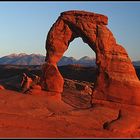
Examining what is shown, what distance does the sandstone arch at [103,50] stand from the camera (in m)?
19.3

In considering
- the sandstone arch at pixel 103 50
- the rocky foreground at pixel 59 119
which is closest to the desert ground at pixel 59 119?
the rocky foreground at pixel 59 119

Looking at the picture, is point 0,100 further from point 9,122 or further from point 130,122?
point 130,122

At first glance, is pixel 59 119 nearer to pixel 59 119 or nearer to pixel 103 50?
pixel 59 119

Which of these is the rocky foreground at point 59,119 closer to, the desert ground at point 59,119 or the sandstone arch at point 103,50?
the desert ground at point 59,119

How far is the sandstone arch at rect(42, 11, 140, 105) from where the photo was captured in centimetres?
1930

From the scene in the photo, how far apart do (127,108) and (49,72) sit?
5615mm

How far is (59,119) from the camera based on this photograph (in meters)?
16.2

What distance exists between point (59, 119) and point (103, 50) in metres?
5.49

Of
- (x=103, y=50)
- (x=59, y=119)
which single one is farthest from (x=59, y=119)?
(x=103, y=50)

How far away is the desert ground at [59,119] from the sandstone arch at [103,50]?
604 millimetres

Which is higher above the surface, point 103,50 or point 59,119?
point 103,50

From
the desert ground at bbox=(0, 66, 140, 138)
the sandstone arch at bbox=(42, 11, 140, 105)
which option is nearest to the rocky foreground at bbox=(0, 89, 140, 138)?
the desert ground at bbox=(0, 66, 140, 138)

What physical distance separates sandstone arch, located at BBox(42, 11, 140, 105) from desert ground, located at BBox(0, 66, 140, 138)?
60cm

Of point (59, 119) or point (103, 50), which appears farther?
point (103, 50)
